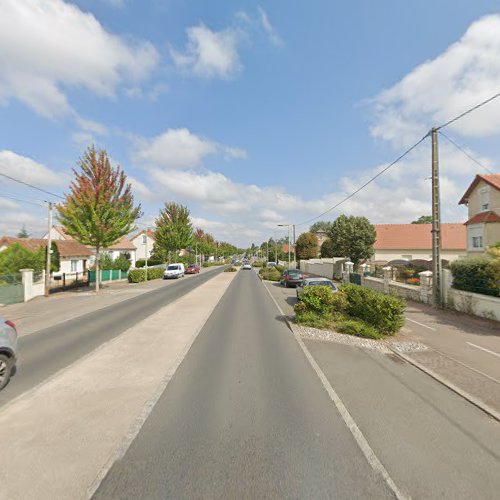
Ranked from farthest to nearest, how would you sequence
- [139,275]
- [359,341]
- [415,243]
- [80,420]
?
[415,243]
[139,275]
[359,341]
[80,420]

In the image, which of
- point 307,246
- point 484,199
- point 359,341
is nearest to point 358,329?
point 359,341

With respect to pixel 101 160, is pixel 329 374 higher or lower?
lower

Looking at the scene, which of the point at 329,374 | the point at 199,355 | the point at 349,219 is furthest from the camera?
the point at 349,219

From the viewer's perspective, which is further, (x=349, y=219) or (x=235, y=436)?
(x=349, y=219)

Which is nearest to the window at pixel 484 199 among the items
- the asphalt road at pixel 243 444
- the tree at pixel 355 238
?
the tree at pixel 355 238

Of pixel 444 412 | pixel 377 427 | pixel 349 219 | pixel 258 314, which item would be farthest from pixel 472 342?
pixel 349 219

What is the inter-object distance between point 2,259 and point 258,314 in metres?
18.7

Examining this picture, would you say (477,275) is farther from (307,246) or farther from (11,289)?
(307,246)

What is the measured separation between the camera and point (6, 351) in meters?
5.30

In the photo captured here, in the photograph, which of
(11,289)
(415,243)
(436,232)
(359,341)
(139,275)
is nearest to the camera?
(359,341)

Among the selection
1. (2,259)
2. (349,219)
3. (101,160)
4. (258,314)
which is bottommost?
(258,314)

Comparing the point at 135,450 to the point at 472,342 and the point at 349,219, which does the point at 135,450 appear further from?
the point at 349,219

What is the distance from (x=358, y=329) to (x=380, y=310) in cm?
95

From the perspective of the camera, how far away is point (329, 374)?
19.4ft
